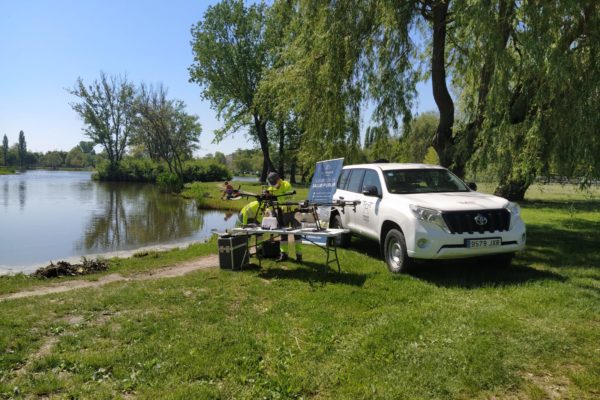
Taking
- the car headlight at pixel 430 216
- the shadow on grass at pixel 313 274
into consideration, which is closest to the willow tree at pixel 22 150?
the shadow on grass at pixel 313 274

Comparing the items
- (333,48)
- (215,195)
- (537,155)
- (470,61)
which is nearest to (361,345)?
(537,155)

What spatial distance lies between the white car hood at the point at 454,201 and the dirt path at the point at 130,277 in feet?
13.9

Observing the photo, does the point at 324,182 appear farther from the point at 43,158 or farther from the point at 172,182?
the point at 43,158

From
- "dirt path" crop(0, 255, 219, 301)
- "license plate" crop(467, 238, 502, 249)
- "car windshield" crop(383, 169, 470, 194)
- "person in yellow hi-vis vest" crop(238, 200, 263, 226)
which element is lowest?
"dirt path" crop(0, 255, 219, 301)

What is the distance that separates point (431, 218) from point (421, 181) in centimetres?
170

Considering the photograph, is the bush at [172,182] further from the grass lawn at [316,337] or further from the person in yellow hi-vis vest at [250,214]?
the grass lawn at [316,337]

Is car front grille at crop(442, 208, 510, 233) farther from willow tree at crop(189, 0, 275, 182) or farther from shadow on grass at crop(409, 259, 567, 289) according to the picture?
Result: willow tree at crop(189, 0, 275, 182)

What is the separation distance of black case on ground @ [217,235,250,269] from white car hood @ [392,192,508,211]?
10.1ft

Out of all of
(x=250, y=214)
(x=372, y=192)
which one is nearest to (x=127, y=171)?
(x=250, y=214)

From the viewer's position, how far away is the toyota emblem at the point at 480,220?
6707 mm

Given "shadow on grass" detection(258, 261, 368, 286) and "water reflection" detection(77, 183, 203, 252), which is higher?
"shadow on grass" detection(258, 261, 368, 286)

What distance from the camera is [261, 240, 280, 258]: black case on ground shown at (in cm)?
896

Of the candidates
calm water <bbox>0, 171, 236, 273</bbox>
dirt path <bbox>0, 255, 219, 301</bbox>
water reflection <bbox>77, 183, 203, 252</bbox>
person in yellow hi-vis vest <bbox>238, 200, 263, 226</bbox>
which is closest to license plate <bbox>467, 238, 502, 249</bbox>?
person in yellow hi-vis vest <bbox>238, 200, 263, 226</bbox>

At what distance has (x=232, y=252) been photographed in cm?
793
